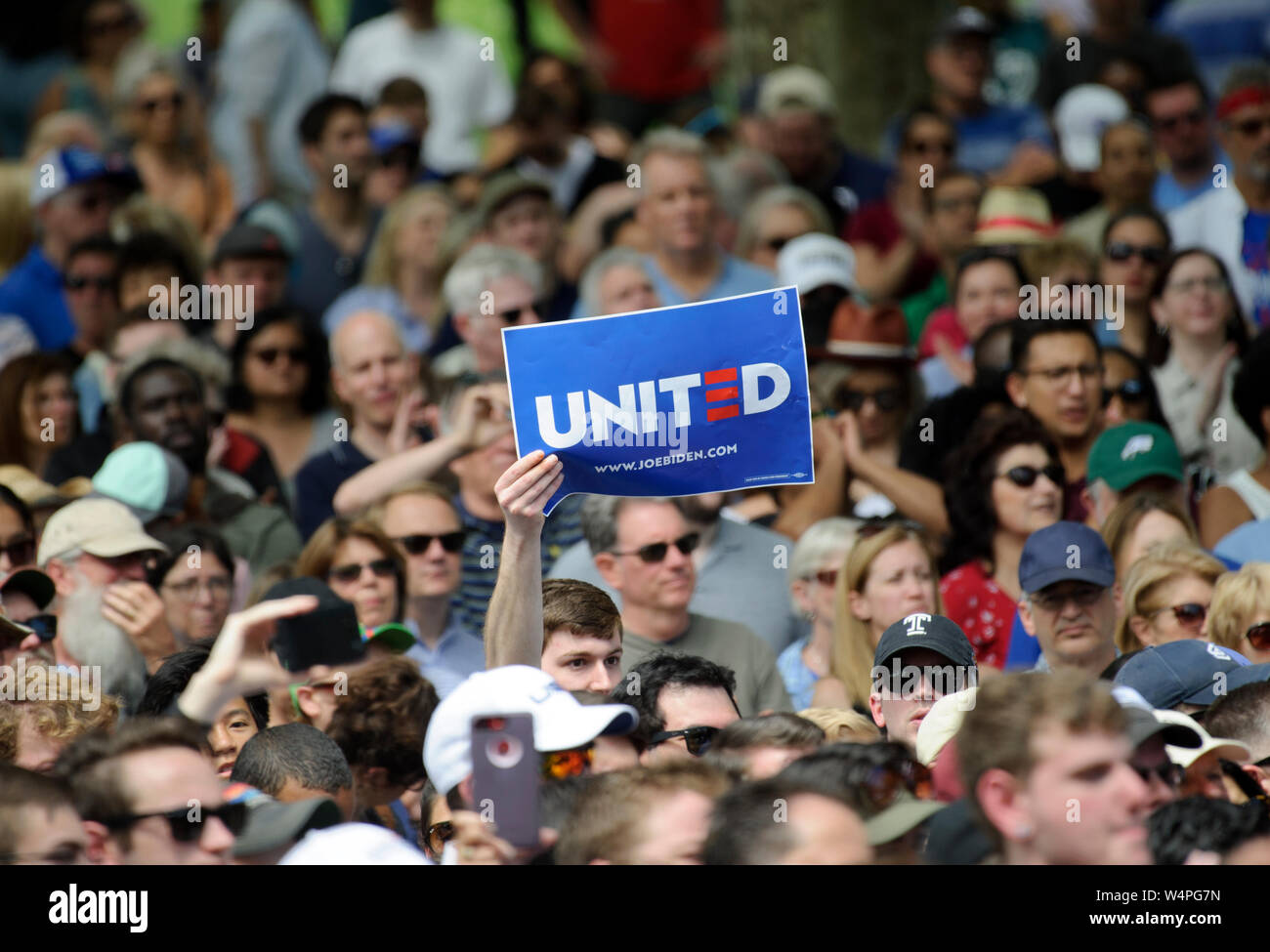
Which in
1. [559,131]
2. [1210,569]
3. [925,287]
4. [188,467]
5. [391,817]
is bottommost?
[391,817]

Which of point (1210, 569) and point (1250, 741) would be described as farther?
point (1210, 569)

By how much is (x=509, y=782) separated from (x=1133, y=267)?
5.83m

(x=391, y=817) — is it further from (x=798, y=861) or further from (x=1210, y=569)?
(x=1210, y=569)

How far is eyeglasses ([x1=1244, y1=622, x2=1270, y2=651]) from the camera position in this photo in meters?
6.04

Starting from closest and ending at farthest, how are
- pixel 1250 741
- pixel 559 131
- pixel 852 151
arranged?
1. pixel 1250 741
2. pixel 559 131
3. pixel 852 151

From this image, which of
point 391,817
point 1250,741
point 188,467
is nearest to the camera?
point 1250,741

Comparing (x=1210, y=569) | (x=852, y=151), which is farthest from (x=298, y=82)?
(x=1210, y=569)

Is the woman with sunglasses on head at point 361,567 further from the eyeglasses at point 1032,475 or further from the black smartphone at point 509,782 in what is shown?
the black smartphone at point 509,782

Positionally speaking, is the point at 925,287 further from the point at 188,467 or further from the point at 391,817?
the point at 391,817

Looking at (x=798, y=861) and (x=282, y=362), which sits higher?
(x=282, y=362)

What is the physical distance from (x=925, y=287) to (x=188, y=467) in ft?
13.8

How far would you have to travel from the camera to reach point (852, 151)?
12.0 m

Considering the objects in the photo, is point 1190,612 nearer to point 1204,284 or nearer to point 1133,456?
point 1133,456

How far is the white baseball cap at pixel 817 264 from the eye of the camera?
356 inches
